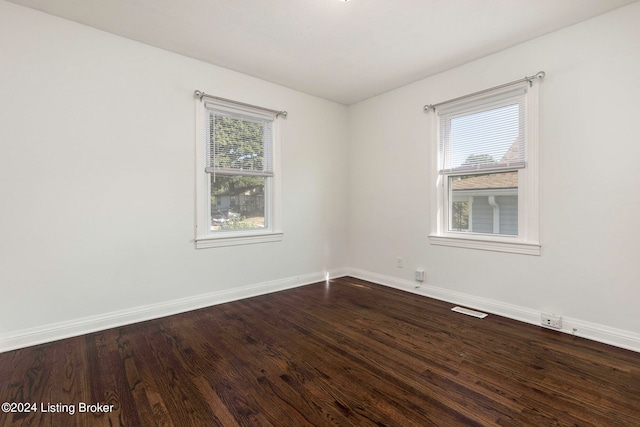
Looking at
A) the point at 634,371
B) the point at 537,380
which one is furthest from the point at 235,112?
the point at 634,371

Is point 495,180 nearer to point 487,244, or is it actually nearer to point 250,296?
point 487,244

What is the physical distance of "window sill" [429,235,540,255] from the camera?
2875 millimetres

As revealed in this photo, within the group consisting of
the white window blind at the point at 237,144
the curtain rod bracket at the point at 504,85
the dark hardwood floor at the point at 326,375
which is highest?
the curtain rod bracket at the point at 504,85

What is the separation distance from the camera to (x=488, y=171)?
319 centimetres

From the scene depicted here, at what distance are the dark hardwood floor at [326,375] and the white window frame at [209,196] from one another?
0.89m

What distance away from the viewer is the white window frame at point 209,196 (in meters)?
3.27

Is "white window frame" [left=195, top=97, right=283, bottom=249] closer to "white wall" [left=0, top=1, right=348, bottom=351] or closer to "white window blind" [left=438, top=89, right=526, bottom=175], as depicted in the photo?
"white wall" [left=0, top=1, right=348, bottom=351]

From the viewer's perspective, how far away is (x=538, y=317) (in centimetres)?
281

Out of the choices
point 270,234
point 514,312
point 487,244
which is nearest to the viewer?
point 514,312

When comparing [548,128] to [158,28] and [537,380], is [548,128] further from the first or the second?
[158,28]

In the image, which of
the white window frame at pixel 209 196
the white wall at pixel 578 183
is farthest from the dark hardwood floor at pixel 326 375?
the white window frame at pixel 209 196

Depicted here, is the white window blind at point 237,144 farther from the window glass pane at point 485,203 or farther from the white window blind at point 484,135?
the window glass pane at point 485,203

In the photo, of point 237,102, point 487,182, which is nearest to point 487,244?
point 487,182

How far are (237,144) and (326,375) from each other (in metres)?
2.65
